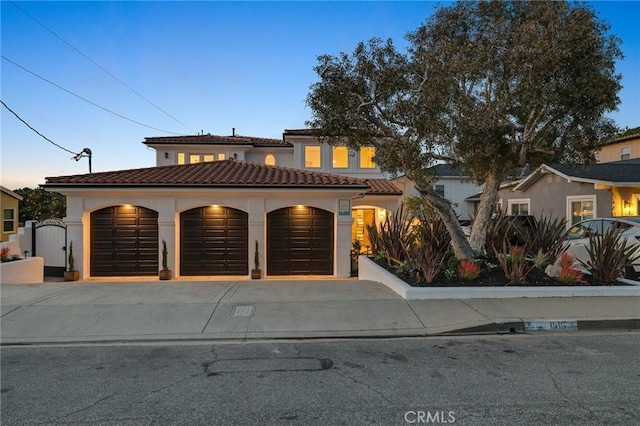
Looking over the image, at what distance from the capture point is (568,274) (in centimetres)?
842

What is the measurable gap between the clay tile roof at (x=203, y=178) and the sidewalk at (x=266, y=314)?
464cm

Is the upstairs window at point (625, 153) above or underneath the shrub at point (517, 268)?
above

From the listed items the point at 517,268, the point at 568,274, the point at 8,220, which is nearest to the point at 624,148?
the point at 568,274

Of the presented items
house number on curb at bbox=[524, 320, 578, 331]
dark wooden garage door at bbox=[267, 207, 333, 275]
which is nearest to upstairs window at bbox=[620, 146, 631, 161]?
dark wooden garage door at bbox=[267, 207, 333, 275]

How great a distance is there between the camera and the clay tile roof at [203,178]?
12.6 m

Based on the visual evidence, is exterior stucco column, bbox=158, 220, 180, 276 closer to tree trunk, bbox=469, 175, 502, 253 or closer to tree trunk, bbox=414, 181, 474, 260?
tree trunk, bbox=414, 181, 474, 260

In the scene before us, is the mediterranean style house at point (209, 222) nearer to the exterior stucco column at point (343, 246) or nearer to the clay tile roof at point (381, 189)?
the exterior stucco column at point (343, 246)

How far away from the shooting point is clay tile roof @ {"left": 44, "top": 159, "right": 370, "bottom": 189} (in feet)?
41.5

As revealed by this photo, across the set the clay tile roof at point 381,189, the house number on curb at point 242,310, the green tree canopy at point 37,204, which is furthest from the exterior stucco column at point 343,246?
the green tree canopy at point 37,204

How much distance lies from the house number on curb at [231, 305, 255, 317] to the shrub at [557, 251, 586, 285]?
22.2ft

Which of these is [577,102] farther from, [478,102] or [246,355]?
[246,355]

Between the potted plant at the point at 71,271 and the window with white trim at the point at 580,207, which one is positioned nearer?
the potted plant at the point at 71,271

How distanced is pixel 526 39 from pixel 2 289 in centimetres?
1299

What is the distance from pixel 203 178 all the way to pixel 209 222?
5.02 ft
